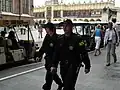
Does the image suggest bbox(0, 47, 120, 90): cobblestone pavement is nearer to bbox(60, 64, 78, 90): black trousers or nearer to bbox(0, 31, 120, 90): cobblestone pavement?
bbox(0, 31, 120, 90): cobblestone pavement

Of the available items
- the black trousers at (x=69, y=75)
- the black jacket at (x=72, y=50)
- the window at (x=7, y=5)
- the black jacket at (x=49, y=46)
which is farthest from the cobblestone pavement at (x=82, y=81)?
the window at (x=7, y=5)

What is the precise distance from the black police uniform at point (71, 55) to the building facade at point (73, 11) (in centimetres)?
9441

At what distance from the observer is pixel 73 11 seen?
114m

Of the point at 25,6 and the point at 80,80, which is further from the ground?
the point at 25,6

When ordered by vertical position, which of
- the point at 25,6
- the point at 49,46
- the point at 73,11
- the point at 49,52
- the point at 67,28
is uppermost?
the point at 73,11

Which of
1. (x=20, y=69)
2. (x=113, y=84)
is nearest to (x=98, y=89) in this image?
(x=113, y=84)

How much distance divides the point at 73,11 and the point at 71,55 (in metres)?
109

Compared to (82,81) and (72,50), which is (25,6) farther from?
(72,50)

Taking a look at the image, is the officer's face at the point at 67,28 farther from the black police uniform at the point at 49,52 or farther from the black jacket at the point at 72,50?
the black police uniform at the point at 49,52

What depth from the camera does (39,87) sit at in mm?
7820

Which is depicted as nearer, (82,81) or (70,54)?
(70,54)

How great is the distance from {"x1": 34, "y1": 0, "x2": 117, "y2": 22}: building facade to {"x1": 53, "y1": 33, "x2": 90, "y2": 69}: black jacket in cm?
9440

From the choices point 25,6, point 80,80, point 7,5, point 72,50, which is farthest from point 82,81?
point 25,6

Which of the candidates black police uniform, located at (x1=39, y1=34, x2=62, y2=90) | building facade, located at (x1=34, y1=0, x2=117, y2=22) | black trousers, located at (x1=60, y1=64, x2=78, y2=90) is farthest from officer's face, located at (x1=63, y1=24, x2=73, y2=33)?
building facade, located at (x1=34, y1=0, x2=117, y2=22)
